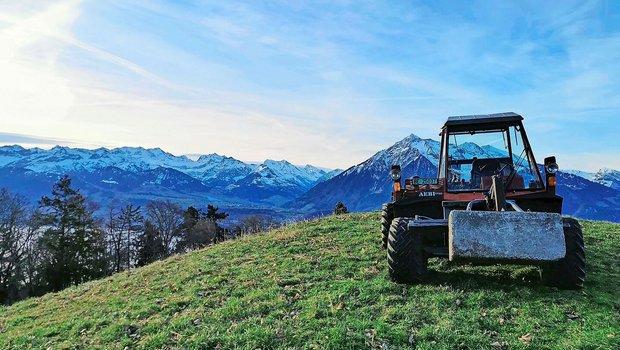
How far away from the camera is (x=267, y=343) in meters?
6.00

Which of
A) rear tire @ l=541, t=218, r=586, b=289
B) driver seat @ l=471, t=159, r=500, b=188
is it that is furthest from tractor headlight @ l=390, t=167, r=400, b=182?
rear tire @ l=541, t=218, r=586, b=289

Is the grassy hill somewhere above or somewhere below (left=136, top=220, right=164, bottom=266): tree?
above

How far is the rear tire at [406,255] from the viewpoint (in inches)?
289

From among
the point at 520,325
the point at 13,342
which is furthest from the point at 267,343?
the point at 13,342

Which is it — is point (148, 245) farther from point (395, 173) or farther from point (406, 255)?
point (406, 255)

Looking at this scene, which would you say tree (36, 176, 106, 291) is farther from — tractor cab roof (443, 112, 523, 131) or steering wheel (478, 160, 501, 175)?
steering wheel (478, 160, 501, 175)

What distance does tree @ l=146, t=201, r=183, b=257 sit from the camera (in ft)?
196

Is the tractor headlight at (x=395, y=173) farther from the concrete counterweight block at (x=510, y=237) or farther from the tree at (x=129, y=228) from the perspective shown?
the tree at (x=129, y=228)

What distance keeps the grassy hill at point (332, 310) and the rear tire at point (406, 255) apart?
0.81 ft

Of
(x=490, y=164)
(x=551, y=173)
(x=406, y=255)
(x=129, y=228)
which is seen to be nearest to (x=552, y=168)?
(x=551, y=173)

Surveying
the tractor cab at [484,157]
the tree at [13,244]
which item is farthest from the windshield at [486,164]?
the tree at [13,244]

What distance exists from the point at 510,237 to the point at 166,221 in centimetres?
6290

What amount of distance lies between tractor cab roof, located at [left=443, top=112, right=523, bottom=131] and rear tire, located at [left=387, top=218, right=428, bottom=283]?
382 cm

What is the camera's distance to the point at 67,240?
39750mm
